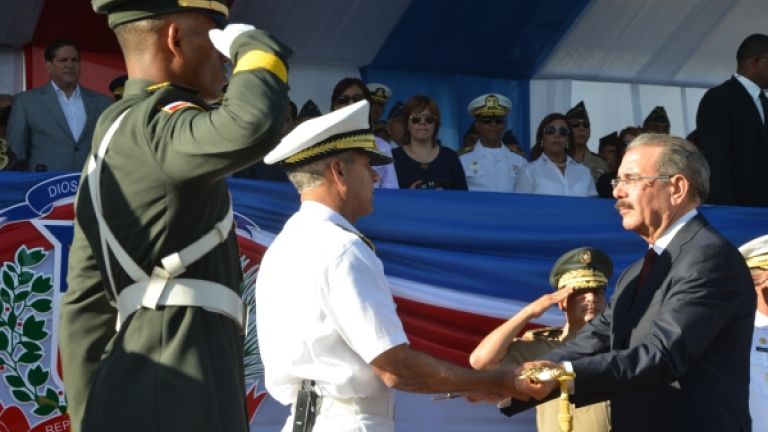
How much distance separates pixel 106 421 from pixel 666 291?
6.58 ft

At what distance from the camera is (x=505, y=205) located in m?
7.02

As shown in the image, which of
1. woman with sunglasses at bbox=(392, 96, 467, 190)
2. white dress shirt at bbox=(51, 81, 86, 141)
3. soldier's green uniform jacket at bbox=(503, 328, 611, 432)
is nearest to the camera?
soldier's green uniform jacket at bbox=(503, 328, 611, 432)

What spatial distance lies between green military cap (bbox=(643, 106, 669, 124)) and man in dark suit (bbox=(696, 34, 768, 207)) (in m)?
2.39

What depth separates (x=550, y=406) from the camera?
6.09 metres

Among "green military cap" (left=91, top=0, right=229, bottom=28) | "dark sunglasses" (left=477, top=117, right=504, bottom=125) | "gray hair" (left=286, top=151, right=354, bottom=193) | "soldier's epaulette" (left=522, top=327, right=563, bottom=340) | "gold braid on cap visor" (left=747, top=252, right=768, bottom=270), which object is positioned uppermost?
"dark sunglasses" (left=477, top=117, right=504, bottom=125)

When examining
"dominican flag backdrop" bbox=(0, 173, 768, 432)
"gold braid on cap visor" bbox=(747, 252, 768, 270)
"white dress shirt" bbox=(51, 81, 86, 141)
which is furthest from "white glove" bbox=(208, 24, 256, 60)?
"white dress shirt" bbox=(51, 81, 86, 141)

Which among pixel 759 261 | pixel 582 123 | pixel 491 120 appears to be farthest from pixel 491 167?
pixel 759 261

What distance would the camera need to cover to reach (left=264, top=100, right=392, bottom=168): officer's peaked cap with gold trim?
391 centimetres

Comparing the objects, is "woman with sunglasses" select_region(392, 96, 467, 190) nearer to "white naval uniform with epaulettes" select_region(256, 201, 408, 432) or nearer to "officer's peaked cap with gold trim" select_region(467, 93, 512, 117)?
"officer's peaked cap with gold trim" select_region(467, 93, 512, 117)

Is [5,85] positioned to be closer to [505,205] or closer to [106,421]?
[505,205]

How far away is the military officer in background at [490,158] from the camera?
28.5 feet

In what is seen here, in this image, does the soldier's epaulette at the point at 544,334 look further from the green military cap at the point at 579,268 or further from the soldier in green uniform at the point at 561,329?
the green military cap at the point at 579,268

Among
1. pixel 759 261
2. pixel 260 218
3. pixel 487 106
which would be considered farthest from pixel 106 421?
pixel 487 106

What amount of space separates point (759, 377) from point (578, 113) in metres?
→ 4.48
